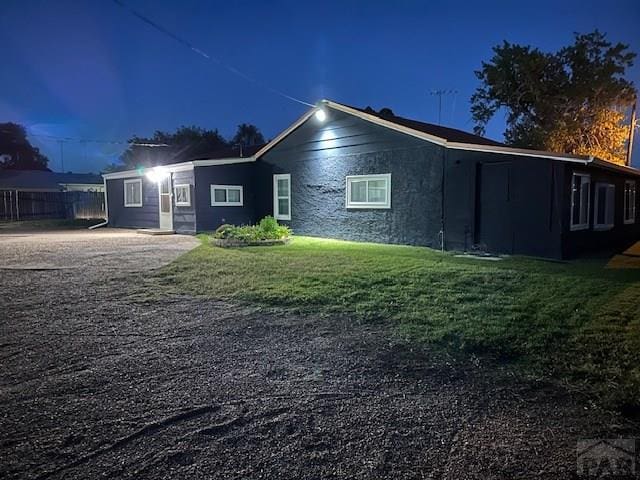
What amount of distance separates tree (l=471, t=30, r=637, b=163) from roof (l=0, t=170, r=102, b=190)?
90.5 ft

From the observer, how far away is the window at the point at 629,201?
13.6 meters

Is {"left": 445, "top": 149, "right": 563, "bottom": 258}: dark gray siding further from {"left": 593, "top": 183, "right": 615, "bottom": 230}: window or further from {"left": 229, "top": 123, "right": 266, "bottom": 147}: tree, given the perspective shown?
{"left": 229, "top": 123, "right": 266, "bottom": 147}: tree

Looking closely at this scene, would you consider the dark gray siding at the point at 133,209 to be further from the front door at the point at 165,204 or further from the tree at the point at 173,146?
the tree at the point at 173,146

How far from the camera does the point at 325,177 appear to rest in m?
13.4

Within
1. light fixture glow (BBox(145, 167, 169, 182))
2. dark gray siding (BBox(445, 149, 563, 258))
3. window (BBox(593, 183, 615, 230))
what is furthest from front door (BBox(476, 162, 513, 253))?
light fixture glow (BBox(145, 167, 169, 182))

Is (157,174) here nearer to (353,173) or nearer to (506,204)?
(353,173)

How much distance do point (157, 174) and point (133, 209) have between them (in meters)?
2.67

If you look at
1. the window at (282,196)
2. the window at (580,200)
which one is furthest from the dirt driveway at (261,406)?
the window at (282,196)

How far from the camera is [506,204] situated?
9.73 metres

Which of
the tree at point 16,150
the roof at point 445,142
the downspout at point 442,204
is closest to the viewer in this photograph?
the roof at point 445,142

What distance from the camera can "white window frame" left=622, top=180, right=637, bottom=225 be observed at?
13.6m

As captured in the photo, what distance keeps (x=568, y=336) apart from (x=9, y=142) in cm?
5622

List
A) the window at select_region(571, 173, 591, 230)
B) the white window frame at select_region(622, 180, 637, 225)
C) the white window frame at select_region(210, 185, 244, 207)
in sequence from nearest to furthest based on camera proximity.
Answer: the window at select_region(571, 173, 591, 230) → the white window frame at select_region(622, 180, 637, 225) → the white window frame at select_region(210, 185, 244, 207)

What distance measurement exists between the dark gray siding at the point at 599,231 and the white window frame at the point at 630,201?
16cm
